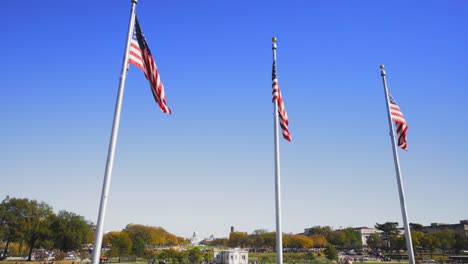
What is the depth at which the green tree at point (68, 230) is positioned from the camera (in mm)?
76812

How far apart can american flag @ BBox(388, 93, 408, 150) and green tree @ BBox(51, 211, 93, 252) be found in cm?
7328

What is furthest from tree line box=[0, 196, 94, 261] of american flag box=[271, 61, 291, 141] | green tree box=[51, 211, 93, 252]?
american flag box=[271, 61, 291, 141]

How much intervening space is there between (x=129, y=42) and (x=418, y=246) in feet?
427

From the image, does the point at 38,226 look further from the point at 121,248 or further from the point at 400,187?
the point at 400,187

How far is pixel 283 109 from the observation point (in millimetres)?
20844

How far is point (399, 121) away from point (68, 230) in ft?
243

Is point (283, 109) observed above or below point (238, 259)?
above

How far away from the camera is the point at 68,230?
76938 millimetres

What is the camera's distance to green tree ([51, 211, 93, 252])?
76812 mm

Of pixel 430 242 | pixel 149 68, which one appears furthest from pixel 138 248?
pixel 430 242

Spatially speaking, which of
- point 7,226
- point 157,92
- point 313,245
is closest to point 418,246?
point 313,245

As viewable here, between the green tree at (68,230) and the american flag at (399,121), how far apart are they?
73.3 metres

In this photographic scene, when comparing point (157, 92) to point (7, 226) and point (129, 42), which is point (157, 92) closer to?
point (129, 42)

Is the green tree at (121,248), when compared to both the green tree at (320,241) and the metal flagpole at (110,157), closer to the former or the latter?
the metal flagpole at (110,157)
